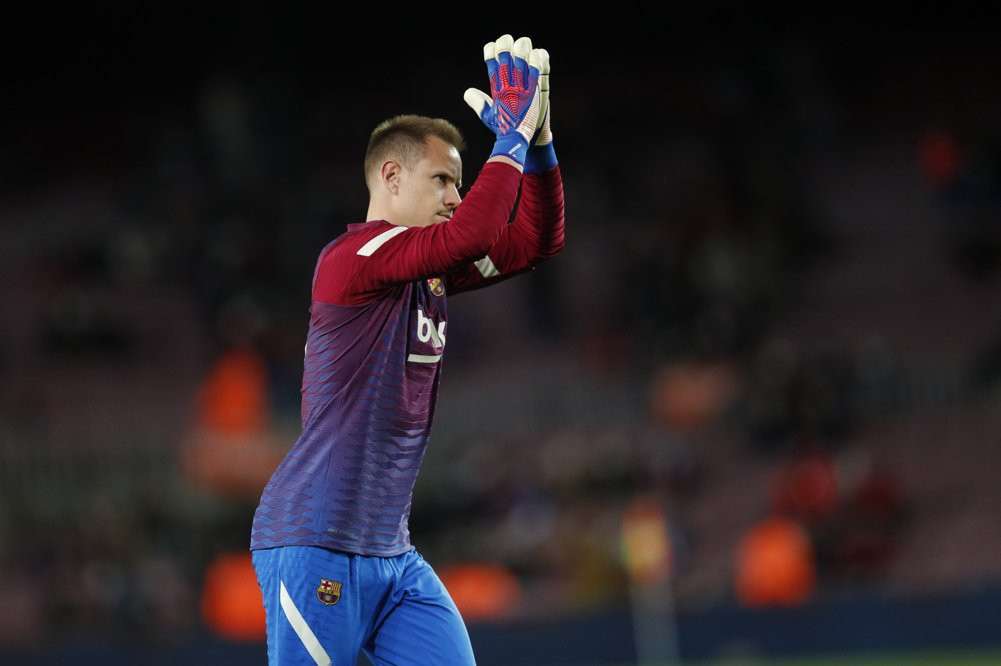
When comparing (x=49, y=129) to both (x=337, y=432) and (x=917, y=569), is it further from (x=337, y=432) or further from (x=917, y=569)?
(x=337, y=432)

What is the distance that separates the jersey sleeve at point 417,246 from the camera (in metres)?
4.49

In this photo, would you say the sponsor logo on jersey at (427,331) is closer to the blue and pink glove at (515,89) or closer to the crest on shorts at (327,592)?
the blue and pink glove at (515,89)

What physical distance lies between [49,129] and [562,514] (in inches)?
491

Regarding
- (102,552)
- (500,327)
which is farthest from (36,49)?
(102,552)

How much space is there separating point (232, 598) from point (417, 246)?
A: 1070 centimetres

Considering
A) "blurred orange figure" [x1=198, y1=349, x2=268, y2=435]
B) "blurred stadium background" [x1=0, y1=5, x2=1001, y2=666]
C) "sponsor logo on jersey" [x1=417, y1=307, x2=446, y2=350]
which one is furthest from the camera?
"blurred orange figure" [x1=198, y1=349, x2=268, y2=435]

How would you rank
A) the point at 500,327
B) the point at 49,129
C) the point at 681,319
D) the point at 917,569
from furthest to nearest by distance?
the point at 49,129
the point at 500,327
the point at 681,319
the point at 917,569

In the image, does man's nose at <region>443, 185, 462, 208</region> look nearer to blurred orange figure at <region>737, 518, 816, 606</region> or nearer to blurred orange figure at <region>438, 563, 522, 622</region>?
blurred orange figure at <region>737, 518, 816, 606</region>

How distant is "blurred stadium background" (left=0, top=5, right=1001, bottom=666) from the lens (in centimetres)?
1405

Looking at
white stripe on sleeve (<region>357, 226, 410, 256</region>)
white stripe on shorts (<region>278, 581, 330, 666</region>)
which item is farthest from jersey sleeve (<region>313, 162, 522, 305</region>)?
white stripe on shorts (<region>278, 581, 330, 666</region>)

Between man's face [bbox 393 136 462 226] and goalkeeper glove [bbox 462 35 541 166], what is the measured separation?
23 centimetres

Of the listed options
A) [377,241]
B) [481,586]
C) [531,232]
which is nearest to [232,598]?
[481,586]

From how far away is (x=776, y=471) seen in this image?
619 inches

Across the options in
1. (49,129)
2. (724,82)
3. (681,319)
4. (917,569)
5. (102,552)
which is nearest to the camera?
(917,569)
